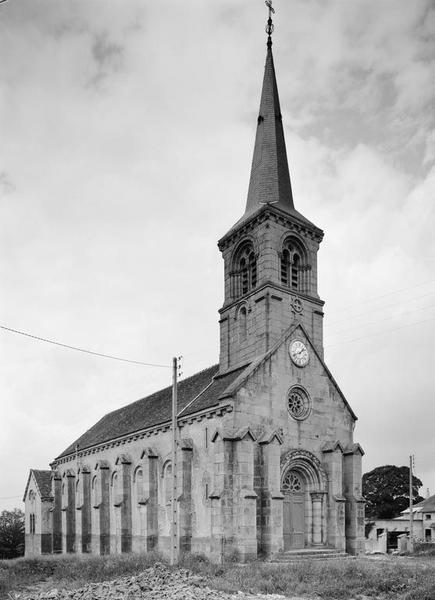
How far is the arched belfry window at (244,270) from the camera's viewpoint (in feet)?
116

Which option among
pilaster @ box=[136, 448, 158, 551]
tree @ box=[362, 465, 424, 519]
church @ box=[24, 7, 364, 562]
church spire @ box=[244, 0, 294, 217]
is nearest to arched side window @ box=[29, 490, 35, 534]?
church @ box=[24, 7, 364, 562]

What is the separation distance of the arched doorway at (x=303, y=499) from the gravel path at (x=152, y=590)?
30.0ft

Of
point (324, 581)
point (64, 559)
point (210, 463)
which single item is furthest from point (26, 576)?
point (324, 581)

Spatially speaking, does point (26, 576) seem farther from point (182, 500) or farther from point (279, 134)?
point (279, 134)

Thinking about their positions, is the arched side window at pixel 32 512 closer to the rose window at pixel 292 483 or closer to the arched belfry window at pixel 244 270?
A: the rose window at pixel 292 483

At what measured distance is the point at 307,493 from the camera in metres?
31.8

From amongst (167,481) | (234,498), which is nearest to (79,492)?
(167,481)

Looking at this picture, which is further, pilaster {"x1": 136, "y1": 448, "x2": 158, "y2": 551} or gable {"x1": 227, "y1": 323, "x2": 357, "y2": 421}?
pilaster {"x1": 136, "y1": 448, "x2": 158, "y2": 551}

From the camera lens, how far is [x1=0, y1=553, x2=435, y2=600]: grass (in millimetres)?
20469

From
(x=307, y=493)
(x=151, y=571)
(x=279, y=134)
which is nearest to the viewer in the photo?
(x=151, y=571)

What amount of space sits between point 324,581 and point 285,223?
66.3 ft

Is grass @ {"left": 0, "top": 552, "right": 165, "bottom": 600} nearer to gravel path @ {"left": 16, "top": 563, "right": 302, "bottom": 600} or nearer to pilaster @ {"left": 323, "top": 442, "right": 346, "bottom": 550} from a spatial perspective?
gravel path @ {"left": 16, "top": 563, "right": 302, "bottom": 600}

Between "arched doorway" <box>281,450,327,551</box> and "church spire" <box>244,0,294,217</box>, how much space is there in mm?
14836

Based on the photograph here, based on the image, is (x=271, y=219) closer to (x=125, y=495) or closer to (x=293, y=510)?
(x=293, y=510)
